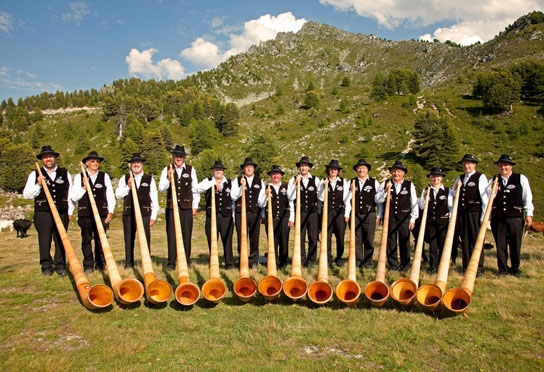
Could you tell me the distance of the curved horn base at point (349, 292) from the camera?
5.65 m

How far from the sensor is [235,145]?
67438 mm

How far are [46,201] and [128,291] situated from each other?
9.65 feet

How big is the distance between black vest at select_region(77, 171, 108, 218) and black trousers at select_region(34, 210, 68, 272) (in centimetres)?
34

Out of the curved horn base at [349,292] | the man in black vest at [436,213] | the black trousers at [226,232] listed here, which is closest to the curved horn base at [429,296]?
the curved horn base at [349,292]

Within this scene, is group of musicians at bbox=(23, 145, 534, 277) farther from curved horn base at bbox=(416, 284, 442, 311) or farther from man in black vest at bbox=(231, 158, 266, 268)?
curved horn base at bbox=(416, 284, 442, 311)

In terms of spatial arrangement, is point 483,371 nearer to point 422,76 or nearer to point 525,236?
point 525,236

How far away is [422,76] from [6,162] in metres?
107

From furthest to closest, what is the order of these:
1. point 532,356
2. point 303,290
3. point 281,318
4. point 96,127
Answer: point 96,127
point 303,290
point 281,318
point 532,356

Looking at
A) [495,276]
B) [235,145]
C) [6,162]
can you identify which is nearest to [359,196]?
[495,276]

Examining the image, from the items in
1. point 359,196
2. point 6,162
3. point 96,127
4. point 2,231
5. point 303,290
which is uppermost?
point 96,127

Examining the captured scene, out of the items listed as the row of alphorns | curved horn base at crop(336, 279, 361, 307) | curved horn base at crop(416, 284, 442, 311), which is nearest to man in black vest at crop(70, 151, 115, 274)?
the row of alphorns

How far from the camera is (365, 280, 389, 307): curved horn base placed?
5.66m

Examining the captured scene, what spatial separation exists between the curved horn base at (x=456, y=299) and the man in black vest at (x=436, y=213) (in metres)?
2.84

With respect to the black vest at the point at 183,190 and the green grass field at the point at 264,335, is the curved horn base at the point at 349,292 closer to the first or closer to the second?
the green grass field at the point at 264,335
